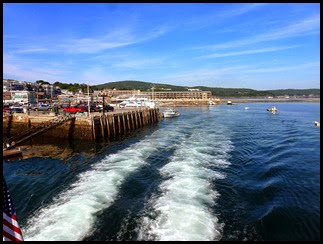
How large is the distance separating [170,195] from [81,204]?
5068 millimetres

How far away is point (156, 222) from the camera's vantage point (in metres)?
12.1

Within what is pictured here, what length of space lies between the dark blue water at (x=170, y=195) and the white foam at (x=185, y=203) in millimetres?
47

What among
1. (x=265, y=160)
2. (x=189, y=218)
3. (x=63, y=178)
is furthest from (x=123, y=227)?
(x=265, y=160)

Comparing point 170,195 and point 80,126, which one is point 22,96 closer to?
point 80,126

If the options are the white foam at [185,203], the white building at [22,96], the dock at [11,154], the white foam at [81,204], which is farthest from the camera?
the white building at [22,96]

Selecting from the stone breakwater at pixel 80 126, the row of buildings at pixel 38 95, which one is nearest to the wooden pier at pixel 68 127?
the stone breakwater at pixel 80 126

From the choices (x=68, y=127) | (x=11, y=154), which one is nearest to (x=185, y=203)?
(x=11, y=154)

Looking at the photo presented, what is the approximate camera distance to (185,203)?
45.5 ft

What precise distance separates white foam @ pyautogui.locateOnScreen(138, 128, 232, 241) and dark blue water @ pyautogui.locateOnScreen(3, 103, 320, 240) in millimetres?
47

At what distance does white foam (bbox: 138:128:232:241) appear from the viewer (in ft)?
36.7

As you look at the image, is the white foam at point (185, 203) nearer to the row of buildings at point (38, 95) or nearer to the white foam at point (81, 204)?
the white foam at point (81, 204)

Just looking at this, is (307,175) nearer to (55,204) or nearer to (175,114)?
(55,204)

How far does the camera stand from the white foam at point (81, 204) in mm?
11484

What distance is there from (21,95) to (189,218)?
333ft
